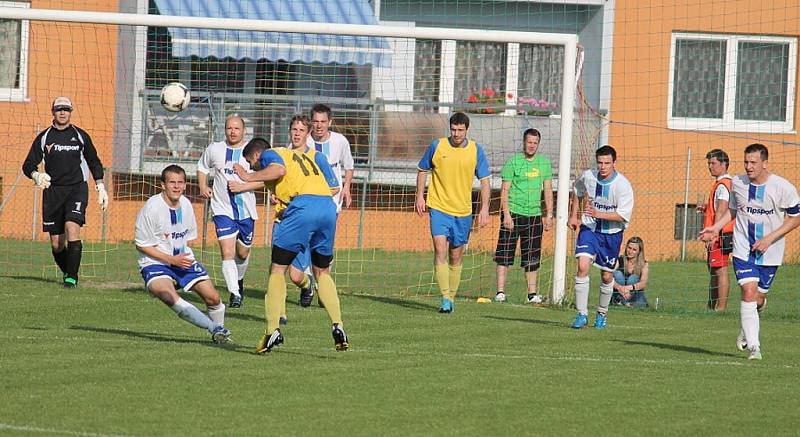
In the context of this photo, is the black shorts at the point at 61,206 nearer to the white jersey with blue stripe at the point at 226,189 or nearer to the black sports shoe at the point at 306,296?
the white jersey with blue stripe at the point at 226,189

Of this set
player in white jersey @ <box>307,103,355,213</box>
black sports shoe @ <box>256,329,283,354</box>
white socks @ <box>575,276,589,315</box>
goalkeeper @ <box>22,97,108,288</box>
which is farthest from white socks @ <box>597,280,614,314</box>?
goalkeeper @ <box>22,97,108,288</box>

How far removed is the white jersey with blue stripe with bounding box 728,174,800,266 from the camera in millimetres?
10797

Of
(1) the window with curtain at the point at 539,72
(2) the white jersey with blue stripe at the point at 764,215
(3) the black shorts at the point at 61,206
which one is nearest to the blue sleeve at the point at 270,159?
(2) the white jersey with blue stripe at the point at 764,215

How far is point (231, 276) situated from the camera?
1326 centimetres

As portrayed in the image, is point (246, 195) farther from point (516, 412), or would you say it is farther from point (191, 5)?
point (191, 5)

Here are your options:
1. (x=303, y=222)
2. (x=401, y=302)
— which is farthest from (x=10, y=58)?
(x=303, y=222)

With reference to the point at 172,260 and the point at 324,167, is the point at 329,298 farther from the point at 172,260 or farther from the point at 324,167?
the point at 172,260

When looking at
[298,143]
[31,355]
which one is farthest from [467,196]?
[31,355]

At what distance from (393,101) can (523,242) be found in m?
5.91

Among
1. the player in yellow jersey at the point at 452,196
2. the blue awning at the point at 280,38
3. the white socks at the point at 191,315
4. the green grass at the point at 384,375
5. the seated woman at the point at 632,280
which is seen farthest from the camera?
the blue awning at the point at 280,38

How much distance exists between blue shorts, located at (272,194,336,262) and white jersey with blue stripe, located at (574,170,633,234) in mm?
3718

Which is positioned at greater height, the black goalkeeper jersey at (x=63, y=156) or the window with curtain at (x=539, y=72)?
the window with curtain at (x=539, y=72)

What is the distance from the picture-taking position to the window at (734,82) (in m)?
23.2

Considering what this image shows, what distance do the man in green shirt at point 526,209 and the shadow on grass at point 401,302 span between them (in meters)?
1.19
